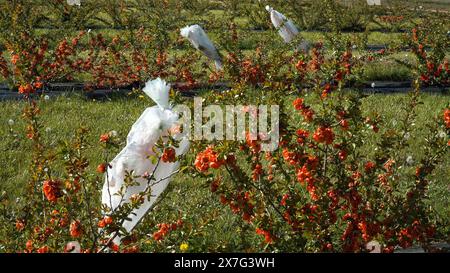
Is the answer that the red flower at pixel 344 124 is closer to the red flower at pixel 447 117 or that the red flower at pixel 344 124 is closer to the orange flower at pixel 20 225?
the red flower at pixel 447 117

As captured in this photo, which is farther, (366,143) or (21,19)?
(21,19)

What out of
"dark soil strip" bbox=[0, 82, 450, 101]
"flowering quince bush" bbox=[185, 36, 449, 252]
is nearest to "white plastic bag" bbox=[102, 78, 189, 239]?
"flowering quince bush" bbox=[185, 36, 449, 252]

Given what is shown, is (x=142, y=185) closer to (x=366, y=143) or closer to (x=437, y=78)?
(x=366, y=143)

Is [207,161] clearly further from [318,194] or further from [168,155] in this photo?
[318,194]

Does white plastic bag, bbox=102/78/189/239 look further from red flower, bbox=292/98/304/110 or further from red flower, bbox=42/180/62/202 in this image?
red flower, bbox=292/98/304/110

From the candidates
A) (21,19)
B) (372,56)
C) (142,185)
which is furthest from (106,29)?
(142,185)

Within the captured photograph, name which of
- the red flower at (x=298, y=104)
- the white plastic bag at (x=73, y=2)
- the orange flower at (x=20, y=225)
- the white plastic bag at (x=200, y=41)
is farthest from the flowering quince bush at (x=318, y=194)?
→ the white plastic bag at (x=73, y=2)

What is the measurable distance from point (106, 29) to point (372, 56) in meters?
5.35

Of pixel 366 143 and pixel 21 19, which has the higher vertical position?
pixel 21 19

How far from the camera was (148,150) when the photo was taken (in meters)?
2.93

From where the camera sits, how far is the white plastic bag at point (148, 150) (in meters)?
2.81

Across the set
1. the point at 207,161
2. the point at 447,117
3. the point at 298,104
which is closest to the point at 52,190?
the point at 207,161

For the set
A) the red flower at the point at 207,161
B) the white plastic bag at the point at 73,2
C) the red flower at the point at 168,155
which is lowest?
the red flower at the point at 207,161

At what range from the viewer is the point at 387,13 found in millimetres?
15914
